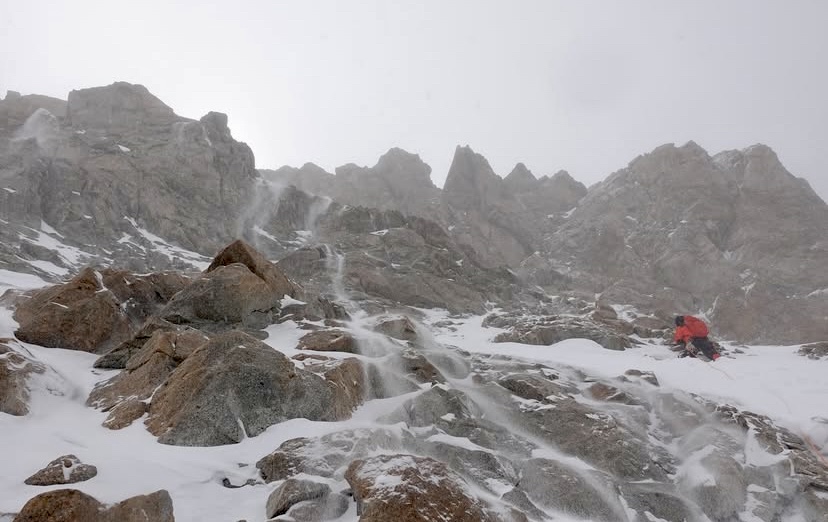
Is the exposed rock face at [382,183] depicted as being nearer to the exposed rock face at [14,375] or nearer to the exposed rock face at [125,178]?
the exposed rock face at [125,178]

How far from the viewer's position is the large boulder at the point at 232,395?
438 inches

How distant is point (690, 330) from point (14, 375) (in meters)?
26.5

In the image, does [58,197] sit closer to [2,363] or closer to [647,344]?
[2,363]

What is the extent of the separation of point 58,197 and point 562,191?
3448 inches

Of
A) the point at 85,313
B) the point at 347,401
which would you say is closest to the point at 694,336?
the point at 347,401

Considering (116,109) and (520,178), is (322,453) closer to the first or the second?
(116,109)

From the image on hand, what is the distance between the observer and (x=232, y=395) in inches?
473

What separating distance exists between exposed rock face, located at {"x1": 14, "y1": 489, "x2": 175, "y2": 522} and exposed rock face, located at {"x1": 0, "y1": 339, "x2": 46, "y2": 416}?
17.9 ft

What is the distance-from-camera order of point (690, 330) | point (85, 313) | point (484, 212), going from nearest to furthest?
point (85, 313) → point (690, 330) → point (484, 212)

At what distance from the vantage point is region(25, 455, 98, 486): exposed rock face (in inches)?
301

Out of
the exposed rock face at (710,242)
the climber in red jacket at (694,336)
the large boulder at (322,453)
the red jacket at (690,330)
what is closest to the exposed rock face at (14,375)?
the large boulder at (322,453)

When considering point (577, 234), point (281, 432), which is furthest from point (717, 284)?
point (281, 432)

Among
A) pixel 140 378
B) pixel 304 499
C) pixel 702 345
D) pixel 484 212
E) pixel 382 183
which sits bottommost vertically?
pixel 304 499

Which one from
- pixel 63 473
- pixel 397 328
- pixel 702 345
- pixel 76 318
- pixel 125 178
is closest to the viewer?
pixel 63 473
